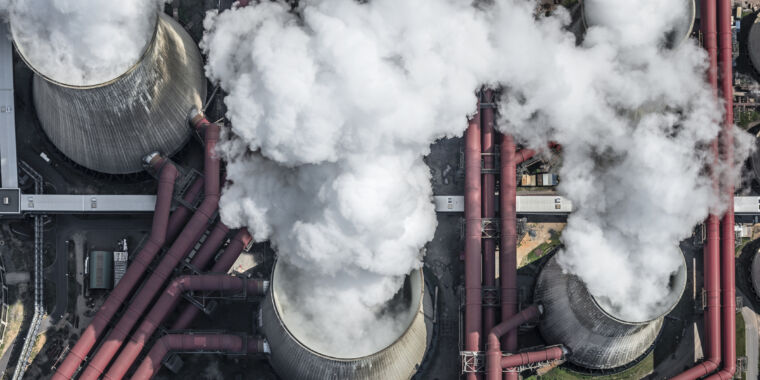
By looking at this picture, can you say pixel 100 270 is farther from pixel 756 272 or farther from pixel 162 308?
pixel 756 272

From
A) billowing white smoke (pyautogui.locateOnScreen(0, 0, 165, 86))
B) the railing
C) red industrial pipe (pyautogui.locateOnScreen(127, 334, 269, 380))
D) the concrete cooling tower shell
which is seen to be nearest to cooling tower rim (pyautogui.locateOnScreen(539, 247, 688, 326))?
red industrial pipe (pyautogui.locateOnScreen(127, 334, 269, 380))

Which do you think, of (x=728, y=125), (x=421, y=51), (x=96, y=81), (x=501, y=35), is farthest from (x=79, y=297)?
(x=728, y=125)

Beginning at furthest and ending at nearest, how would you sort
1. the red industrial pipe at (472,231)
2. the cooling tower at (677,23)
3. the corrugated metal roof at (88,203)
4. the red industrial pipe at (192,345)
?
the corrugated metal roof at (88,203) < the red industrial pipe at (472,231) < the cooling tower at (677,23) < the red industrial pipe at (192,345)

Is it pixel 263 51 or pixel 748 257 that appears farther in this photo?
pixel 748 257

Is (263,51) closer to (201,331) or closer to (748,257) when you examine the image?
(201,331)

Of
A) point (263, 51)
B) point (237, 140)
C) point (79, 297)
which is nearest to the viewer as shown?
point (263, 51)

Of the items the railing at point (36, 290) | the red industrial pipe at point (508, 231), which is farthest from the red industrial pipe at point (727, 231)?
the railing at point (36, 290)

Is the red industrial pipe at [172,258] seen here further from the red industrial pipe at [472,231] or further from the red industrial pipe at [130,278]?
the red industrial pipe at [472,231]

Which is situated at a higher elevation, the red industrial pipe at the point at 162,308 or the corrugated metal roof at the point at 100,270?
the corrugated metal roof at the point at 100,270
